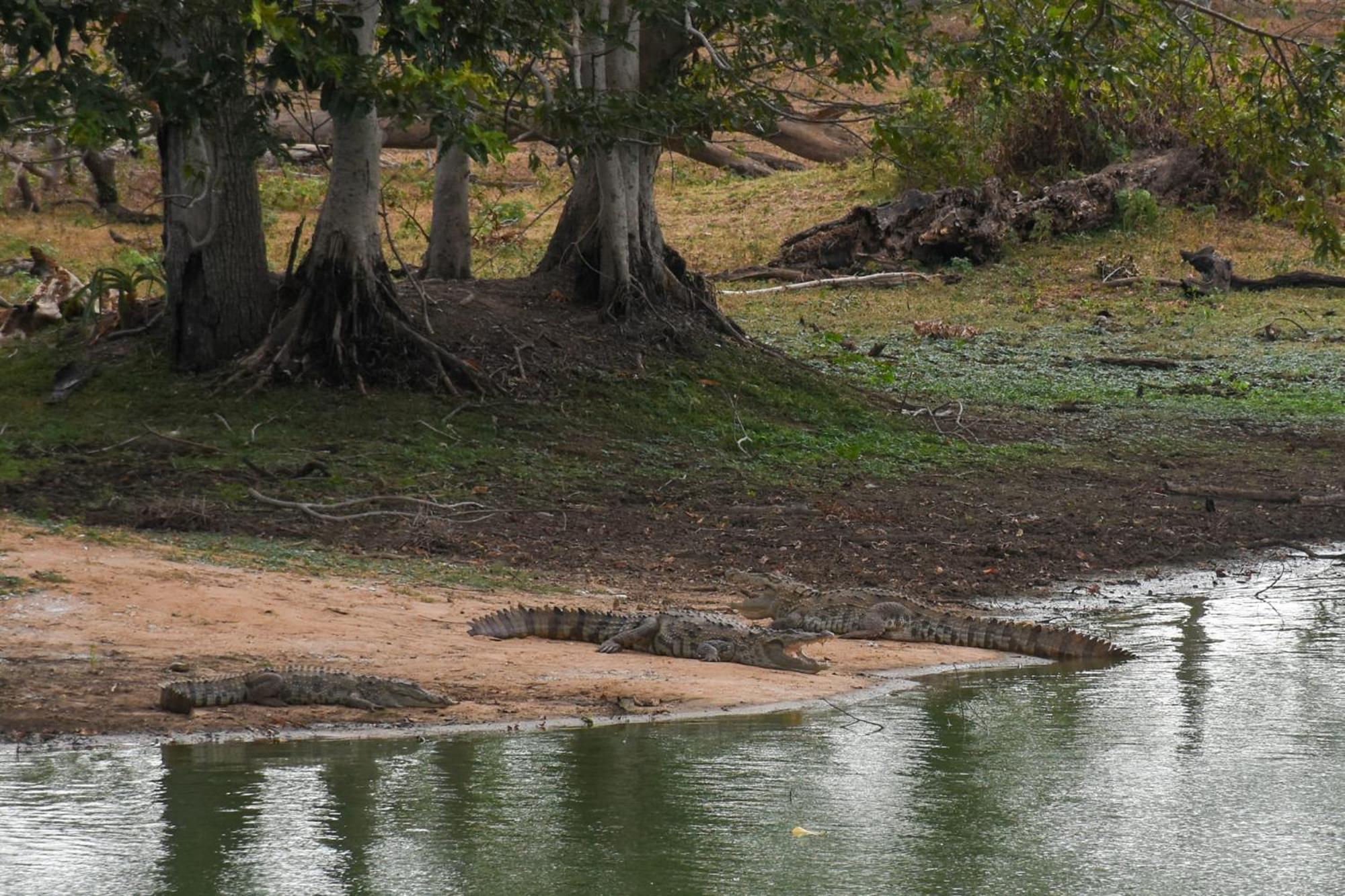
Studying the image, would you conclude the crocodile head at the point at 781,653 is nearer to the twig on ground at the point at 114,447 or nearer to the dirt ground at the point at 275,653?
the dirt ground at the point at 275,653

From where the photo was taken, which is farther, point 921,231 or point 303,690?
point 921,231

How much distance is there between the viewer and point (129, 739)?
512 cm

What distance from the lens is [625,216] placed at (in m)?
12.0

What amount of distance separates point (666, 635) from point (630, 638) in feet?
0.49

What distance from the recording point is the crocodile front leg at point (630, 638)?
673 cm

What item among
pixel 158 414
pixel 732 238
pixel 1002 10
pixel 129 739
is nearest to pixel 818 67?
pixel 1002 10

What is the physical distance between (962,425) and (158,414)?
5.75 meters

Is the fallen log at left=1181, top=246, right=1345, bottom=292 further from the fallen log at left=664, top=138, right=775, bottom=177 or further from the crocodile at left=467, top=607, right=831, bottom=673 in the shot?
the crocodile at left=467, top=607, right=831, bottom=673

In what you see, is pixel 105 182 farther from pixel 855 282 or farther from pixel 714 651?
pixel 714 651

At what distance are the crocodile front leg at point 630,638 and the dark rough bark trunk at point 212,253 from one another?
5041 millimetres

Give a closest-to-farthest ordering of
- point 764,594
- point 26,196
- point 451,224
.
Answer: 1. point 764,594
2. point 451,224
3. point 26,196

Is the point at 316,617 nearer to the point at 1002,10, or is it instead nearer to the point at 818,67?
the point at 818,67

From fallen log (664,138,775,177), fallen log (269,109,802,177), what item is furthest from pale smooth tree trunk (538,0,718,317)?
fallen log (664,138,775,177)

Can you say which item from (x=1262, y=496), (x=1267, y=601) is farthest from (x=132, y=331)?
(x=1262, y=496)
